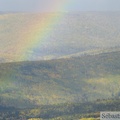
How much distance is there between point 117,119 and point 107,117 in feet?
10.4

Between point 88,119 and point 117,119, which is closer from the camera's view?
point 117,119

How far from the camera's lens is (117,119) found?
340 ft

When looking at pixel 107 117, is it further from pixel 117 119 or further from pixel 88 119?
pixel 88 119

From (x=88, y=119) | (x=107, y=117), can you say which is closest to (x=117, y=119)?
(x=107, y=117)

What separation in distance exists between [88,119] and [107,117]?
98728 mm

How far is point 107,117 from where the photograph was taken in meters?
102

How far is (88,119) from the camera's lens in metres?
200

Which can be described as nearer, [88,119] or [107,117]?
[107,117]

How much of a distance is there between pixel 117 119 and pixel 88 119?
97001 mm
